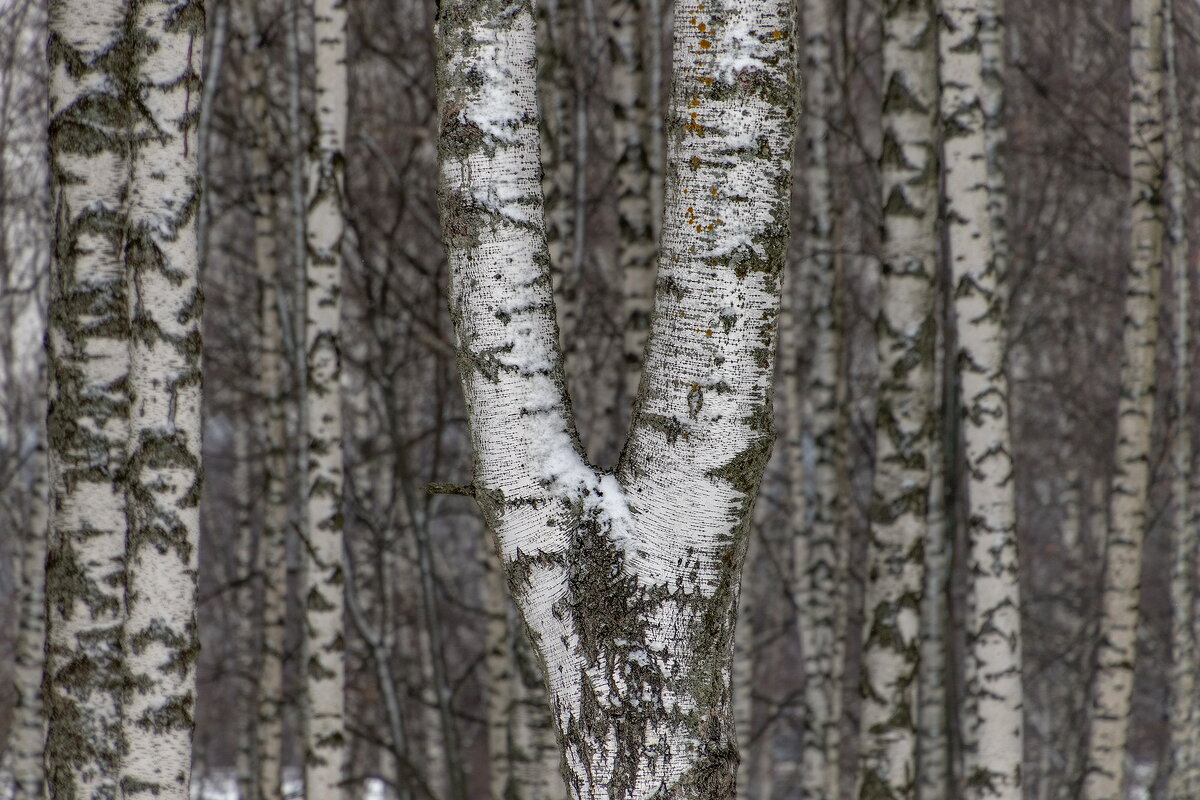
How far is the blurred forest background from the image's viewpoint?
6414mm

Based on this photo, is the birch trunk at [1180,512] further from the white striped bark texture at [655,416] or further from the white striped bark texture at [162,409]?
the white striped bark texture at [162,409]

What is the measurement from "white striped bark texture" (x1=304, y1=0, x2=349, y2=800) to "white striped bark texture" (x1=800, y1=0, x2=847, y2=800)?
231 centimetres

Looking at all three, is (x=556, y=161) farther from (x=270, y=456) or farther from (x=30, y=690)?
(x=30, y=690)

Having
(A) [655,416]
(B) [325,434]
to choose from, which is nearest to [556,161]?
(B) [325,434]

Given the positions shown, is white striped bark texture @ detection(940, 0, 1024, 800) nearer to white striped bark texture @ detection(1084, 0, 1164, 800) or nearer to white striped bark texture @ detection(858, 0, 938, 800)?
white striped bark texture @ detection(858, 0, 938, 800)

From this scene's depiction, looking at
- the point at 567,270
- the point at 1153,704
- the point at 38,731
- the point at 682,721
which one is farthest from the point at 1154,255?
the point at 1153,704

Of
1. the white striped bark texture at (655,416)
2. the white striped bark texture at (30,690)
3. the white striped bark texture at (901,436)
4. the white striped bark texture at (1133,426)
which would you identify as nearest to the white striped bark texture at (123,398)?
the white striped bark texture at (655,416)

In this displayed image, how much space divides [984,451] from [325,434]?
111 inches

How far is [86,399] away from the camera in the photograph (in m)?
3.30

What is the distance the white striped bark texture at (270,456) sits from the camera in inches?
249

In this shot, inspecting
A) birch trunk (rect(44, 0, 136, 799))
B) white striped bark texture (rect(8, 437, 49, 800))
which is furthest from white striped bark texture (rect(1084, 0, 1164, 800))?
white striped bark texture (rect(8, 437, 49, 800))

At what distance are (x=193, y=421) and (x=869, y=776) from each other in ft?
9.55

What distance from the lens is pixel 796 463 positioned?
20.4 ft

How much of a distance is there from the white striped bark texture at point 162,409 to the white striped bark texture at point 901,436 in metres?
2.57
